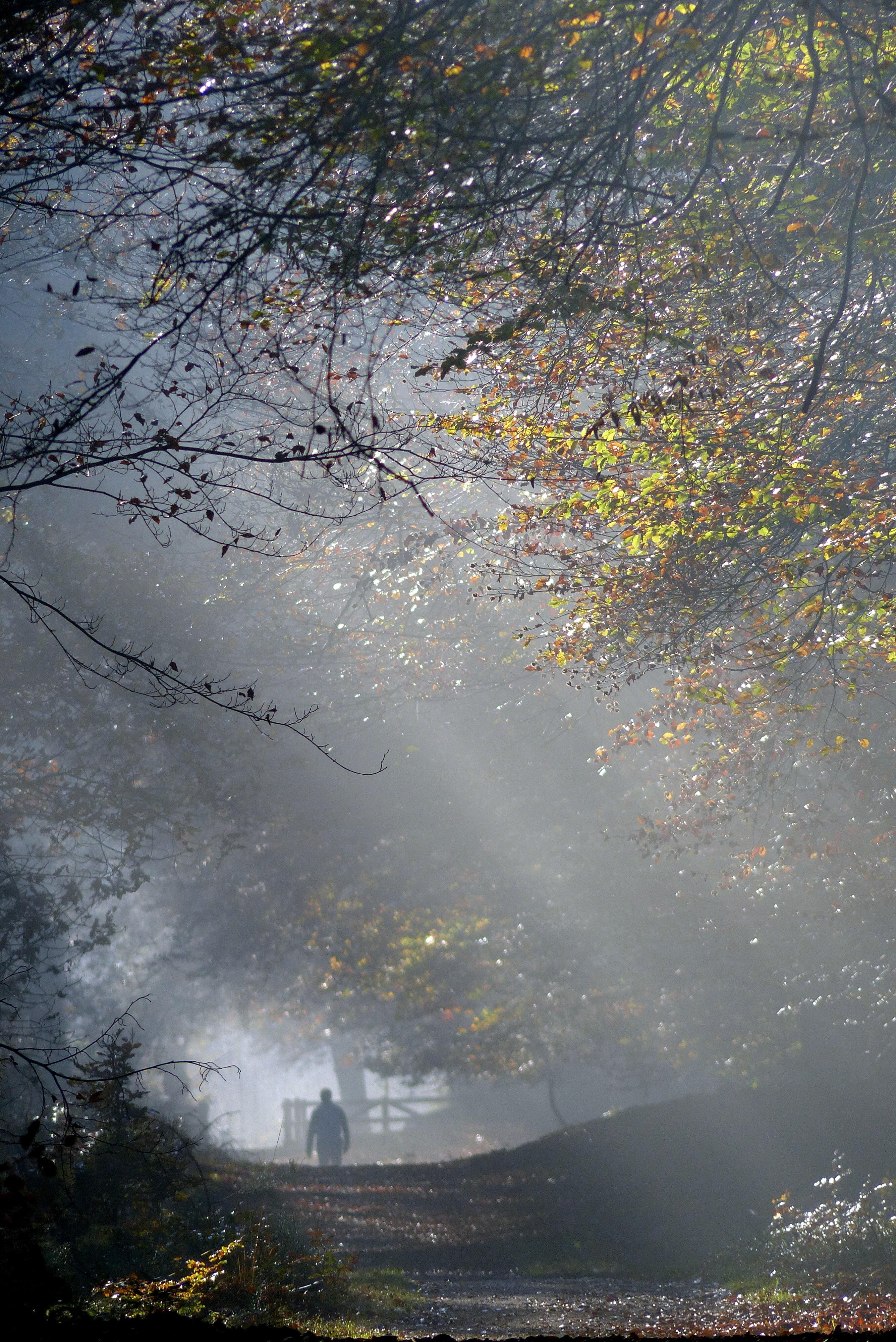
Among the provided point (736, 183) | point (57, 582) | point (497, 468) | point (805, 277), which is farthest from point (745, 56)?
point (57, 582)

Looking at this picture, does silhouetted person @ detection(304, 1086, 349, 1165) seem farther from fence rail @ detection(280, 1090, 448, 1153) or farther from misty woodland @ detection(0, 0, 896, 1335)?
fence rail @ detection(280, 1090, 448, 1153)

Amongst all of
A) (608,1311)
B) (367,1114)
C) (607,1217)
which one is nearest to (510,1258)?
(607,1217)

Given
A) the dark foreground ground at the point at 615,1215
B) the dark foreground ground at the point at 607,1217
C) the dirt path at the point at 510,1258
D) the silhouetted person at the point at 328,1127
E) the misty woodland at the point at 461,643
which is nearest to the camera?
the misty woodland at the point at 461,643

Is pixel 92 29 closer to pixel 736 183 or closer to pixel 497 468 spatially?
pixel 497 468

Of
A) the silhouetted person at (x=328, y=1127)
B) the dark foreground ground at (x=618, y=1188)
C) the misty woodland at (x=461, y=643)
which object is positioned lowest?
the dark foreground ground at (x=618, y=1188)

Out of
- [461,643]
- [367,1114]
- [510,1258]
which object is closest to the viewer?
[510,1258]

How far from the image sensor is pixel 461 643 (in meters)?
20.0

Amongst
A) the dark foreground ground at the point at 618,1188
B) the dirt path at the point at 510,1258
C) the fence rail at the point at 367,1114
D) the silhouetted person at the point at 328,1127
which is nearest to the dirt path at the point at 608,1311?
the dirt path at the point at 510,1258

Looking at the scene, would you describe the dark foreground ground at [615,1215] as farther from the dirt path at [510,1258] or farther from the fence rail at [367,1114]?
the fence rail at [367,1114]

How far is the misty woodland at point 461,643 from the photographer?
560 cm

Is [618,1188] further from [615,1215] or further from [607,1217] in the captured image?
[607,1217]

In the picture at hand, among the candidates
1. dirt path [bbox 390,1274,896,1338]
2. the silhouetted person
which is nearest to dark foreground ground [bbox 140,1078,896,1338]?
dirt path [bbox 390,1274,896,1338]

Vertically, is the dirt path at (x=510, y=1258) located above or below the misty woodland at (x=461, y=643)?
below

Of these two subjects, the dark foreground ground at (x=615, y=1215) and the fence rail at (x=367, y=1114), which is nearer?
the dark foreground ground at (x=615, y=1215)
